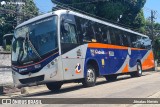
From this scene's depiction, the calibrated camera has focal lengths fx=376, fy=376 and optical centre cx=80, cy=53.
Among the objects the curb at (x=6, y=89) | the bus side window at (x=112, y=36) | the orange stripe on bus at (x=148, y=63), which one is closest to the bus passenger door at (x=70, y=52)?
the curb at (x=6, y=89)

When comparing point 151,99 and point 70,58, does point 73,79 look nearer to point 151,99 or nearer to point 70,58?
point 70,58

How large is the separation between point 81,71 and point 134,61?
9077 mm

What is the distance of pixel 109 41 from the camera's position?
2069cm

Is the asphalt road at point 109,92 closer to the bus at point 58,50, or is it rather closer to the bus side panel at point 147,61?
the bus at point 58,50

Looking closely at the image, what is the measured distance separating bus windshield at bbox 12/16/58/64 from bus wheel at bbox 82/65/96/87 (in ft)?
9.17

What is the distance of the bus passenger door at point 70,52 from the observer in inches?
611

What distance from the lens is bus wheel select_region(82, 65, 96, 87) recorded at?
17.1 m

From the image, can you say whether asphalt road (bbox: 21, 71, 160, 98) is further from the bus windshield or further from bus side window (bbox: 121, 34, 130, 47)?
bus side window (bbox: 121, 34, 130, 47)

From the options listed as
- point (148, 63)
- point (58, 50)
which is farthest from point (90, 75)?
point (148, 63)

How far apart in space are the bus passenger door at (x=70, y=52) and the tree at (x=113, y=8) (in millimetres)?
20110

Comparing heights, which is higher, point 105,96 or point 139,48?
point 139,48

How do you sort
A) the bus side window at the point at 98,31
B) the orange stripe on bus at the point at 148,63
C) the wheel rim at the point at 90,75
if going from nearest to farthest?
the wheel rim at the point at 90,75
the bus side window at the point at 98,31
the orange stripe on bus at the point at 148,63

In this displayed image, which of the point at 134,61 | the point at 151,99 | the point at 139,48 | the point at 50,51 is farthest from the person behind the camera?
the point at 139,48

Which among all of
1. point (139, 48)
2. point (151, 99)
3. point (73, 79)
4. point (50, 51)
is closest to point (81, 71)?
point (73, 79)
